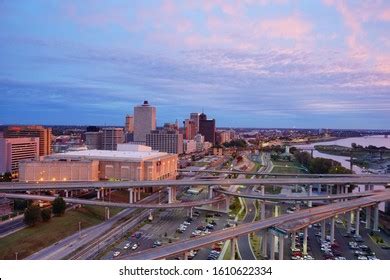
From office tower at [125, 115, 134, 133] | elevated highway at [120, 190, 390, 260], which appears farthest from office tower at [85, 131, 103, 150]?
elevated highway at [120, 190, 390, 260]

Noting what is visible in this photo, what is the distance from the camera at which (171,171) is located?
1652 cm

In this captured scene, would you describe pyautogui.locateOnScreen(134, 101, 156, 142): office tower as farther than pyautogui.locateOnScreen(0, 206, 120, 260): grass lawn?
Yes

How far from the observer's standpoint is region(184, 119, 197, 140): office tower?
112ft

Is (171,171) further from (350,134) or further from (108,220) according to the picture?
(350,134)

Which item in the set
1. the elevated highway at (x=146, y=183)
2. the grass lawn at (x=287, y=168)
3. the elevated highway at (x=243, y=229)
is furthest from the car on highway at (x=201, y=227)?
the grass lawn at (x=287, y=168)

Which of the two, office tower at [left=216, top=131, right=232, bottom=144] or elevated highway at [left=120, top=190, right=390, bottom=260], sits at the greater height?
office tower at [left=216, top=131, right=232, bottom=144]

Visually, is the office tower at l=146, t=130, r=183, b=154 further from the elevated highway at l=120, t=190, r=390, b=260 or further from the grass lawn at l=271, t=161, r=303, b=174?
the elevated highway at l=120, t=190, r=390, b=260

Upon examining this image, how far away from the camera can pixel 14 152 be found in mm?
17438

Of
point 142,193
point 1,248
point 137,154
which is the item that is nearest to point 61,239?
point 1,248

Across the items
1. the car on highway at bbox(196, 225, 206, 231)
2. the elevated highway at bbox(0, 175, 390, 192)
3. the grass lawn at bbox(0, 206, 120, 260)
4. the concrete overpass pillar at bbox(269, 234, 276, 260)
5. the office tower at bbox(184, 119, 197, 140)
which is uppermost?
the office tower at bbox(184, 119, 197, 140)

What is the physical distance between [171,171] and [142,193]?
162 inches

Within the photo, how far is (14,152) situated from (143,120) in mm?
12609

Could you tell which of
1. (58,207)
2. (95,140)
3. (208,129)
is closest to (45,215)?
(58,207)

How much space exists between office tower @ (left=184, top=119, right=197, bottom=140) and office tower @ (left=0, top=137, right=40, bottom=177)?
1664 centimetres
